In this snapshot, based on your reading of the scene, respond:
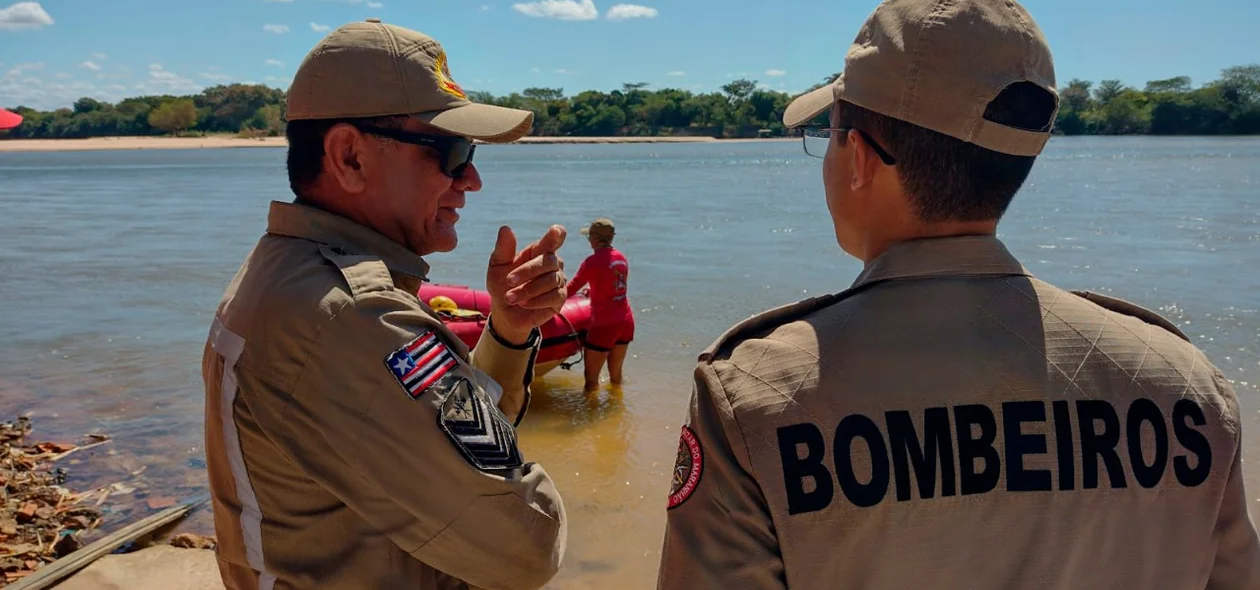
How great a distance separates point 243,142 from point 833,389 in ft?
421

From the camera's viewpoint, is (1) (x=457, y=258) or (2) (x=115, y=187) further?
(2) (x=115, y=187)

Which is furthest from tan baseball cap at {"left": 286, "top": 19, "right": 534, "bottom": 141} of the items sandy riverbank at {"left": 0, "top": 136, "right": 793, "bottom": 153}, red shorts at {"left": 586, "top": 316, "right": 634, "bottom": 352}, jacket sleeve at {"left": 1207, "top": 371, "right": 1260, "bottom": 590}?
sandy riverbank at {"left": 0, "top": 136, "right": 793, "bottom": 153}

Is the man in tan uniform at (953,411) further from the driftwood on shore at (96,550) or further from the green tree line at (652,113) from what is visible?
the green tree line at (652,113)

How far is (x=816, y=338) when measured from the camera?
1306mm

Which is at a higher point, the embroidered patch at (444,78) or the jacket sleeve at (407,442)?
the embroidered patch at (444,78)

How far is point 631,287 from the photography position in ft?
52.4

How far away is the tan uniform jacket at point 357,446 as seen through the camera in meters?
1.62

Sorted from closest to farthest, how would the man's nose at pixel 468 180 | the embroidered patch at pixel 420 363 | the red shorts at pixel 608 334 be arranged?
the embroidered patch at pixel 420 363
the man's nose at pixel 468 180
the red shorts at pixel 608 334

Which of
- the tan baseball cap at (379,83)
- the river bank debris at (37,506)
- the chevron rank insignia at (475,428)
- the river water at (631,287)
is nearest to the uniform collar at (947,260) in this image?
the chevron rank insignia at (475,428)

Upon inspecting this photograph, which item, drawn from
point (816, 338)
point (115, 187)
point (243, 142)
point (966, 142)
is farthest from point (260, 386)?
point (243, 142)

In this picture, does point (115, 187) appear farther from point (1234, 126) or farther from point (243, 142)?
point (1234, 126)

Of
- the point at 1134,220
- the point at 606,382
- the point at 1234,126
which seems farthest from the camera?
the point at 1234,126

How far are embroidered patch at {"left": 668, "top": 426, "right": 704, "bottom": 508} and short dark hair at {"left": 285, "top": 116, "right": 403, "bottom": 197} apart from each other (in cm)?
100

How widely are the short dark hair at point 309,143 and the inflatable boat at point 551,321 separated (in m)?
6.30
